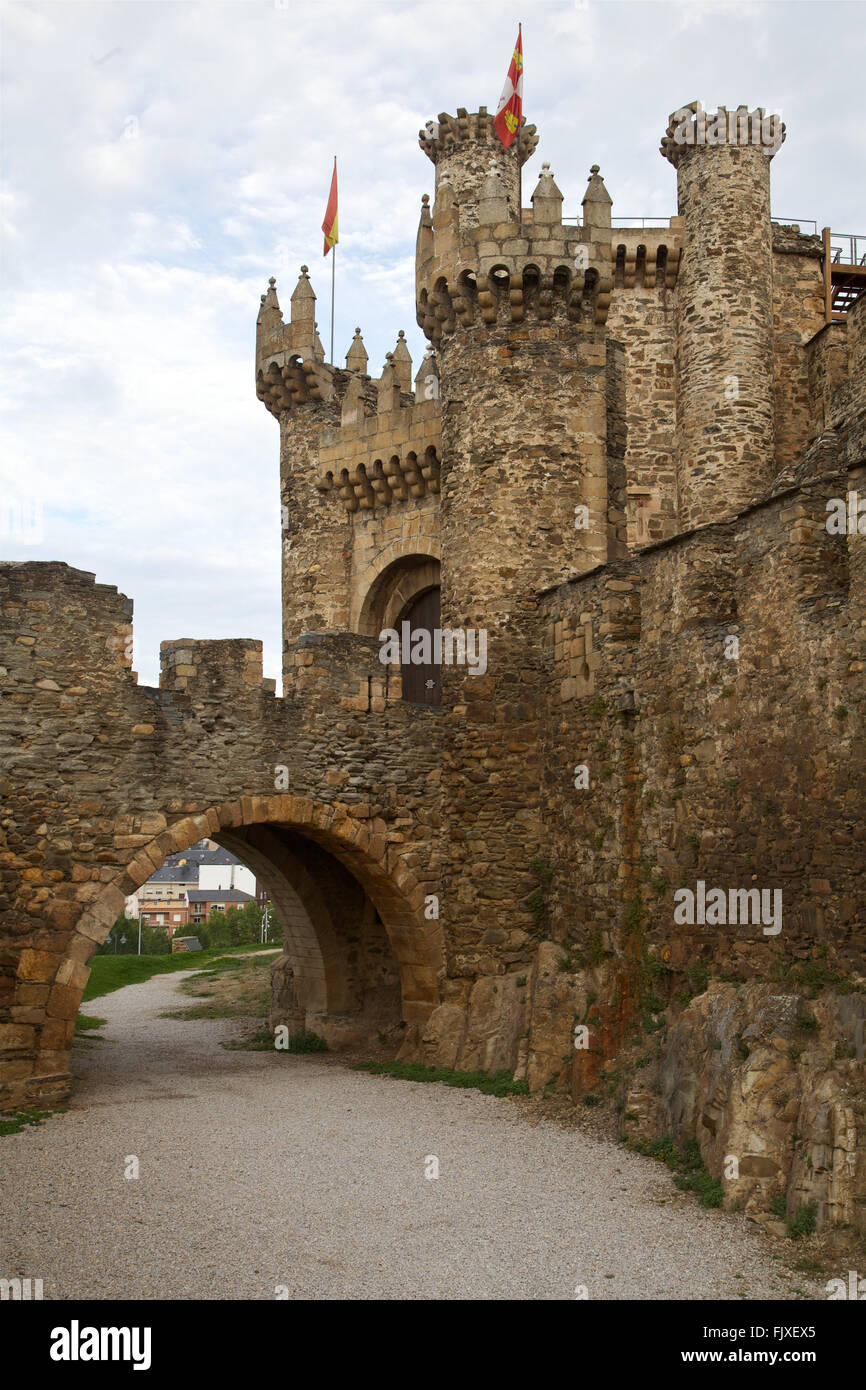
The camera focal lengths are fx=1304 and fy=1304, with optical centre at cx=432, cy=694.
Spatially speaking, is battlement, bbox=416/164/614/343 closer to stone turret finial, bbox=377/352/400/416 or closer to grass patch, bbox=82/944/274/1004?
stone turret finial, bbox=377/352/400/416

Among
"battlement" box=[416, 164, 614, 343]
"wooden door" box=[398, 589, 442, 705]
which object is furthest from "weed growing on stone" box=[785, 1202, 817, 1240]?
"battlement" box=[416, 164, 614, 343]

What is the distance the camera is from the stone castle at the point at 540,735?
9469 mm

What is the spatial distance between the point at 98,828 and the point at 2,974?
1567 millimetres

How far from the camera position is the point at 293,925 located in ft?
56.7

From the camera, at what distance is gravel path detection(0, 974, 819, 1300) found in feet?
25.1

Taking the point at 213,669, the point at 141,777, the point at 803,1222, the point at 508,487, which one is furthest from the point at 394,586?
the point at 803,1222

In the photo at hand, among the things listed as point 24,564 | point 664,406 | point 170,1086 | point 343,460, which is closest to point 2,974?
point 170,1086

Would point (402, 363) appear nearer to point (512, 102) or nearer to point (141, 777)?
point (512, 102)

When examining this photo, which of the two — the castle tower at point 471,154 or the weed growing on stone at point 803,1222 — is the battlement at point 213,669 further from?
the castle tower at point 471,154

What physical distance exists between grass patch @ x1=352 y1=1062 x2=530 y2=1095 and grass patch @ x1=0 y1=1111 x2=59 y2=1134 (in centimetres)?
368

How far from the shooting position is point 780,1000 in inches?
364

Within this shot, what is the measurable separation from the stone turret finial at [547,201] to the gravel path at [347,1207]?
31.2 ft

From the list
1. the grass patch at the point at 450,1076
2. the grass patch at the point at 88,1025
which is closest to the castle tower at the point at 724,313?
the grass patch at the point at 450,1076

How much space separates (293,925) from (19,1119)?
6177mm
